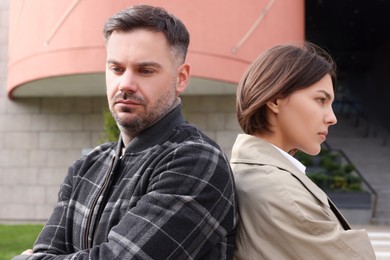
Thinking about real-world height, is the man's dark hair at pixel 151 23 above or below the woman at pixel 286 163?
above

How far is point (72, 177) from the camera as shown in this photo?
111 inches

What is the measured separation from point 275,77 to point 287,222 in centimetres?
56

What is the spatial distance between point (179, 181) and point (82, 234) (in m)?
0.47

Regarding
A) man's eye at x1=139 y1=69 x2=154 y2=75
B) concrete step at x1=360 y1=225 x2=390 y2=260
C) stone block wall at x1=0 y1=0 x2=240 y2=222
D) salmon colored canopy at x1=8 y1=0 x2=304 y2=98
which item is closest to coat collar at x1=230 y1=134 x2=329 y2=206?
man's eye at x1=139 y1=69 x2=154 y2=75

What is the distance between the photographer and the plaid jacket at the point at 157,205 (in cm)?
229

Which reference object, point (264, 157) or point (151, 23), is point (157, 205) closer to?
point (264, 157)

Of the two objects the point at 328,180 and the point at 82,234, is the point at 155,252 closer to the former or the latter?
the point at 82,234

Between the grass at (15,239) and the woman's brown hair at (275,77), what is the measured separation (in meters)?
6.61

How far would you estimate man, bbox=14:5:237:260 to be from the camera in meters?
2.30

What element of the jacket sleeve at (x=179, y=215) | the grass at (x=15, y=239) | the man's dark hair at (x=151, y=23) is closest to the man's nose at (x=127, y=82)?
the man's dark hair at (x=151, y=23)

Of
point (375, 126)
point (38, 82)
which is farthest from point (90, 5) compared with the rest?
point (375, 126)

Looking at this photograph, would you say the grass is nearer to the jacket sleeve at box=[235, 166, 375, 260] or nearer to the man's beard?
the man's beard

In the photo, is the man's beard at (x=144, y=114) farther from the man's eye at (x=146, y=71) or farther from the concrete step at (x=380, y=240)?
the concrete step at (x=380, y=240)

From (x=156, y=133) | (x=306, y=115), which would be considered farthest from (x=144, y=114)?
(x=306, y=115)
